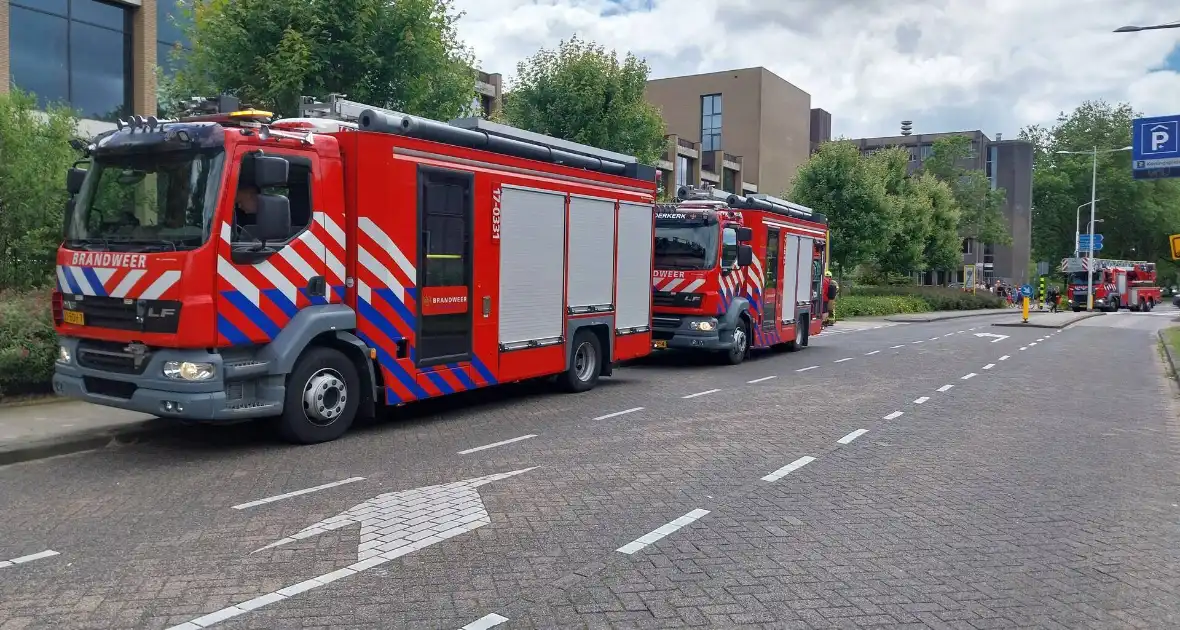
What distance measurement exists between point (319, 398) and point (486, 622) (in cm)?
461

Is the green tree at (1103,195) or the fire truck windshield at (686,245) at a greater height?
the green tree at (1103,195)

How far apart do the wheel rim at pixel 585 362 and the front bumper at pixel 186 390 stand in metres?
5.16

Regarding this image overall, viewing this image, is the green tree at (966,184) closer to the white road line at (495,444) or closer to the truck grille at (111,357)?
the white road line at (495,444)

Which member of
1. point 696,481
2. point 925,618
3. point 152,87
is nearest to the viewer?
point 925,618

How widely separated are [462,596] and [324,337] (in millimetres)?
4502

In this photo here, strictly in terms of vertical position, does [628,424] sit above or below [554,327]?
below

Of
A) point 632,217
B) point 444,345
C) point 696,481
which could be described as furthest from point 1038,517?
point 632,217

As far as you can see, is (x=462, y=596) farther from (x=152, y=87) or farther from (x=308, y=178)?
(x=152, y=87)

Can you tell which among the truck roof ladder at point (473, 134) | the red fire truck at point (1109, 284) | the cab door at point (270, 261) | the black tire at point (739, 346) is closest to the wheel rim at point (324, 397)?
the cab door at point (270, 261)

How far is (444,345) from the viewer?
961cm

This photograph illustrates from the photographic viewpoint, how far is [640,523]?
5.93 meters

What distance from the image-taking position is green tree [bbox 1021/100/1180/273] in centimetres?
7812

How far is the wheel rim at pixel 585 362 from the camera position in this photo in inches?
490

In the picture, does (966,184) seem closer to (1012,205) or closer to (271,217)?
(1012,205)
